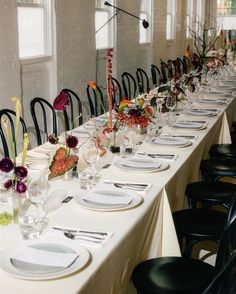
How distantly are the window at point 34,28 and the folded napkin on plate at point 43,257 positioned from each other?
11.9 ft

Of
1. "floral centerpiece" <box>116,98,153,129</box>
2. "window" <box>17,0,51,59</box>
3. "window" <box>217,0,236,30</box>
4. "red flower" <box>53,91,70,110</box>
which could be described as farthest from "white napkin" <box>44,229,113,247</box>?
"window" <box>217,0,236,30</box>

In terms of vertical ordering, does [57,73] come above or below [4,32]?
below

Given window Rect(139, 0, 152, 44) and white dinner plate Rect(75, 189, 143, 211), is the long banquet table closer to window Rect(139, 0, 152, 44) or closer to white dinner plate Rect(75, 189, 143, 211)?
white dinner plate Rect(75, 189, 143, 211)

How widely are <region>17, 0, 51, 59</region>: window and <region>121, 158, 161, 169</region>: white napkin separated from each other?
2585mm

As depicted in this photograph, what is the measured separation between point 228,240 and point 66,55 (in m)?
4.11

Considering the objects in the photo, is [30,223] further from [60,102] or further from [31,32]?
[31,32]

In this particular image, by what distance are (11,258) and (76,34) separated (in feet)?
15.4

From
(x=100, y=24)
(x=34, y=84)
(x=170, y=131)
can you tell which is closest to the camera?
(x=170, y=131)

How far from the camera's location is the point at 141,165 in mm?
2787

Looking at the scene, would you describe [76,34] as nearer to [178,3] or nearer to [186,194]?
[186,194]

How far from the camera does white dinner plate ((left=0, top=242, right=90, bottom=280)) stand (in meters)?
1.53

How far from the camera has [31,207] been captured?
6.97ft

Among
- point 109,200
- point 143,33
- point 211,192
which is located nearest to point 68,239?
point 109,200

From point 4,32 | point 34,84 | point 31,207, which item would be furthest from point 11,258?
point 34,84
